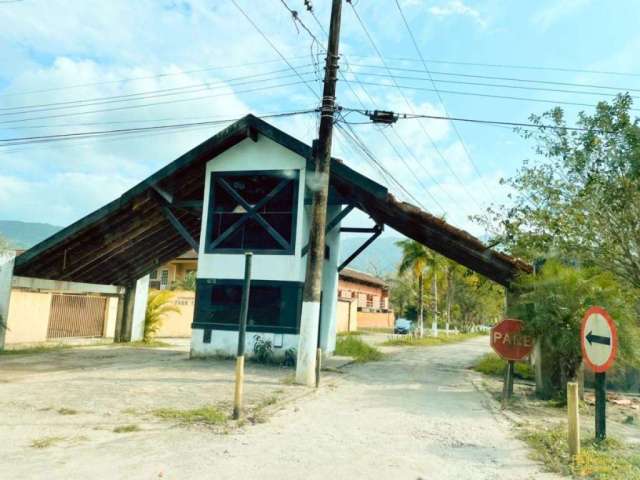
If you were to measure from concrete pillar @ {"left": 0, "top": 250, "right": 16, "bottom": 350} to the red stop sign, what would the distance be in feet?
47.7

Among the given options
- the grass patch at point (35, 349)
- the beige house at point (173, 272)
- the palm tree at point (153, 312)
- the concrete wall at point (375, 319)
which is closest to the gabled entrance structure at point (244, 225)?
the grass patch at point (35, 349)

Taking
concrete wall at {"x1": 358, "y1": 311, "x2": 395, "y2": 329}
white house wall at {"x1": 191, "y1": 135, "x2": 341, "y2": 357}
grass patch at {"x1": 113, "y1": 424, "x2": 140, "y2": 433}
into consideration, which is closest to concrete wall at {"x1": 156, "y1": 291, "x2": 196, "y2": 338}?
white house wall at {"x1": 191, "y1": 135, "x2": 341, "y2": 357}

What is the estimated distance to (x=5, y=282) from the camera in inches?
635

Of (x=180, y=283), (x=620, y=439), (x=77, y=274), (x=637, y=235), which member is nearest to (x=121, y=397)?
(x=620, y=439)

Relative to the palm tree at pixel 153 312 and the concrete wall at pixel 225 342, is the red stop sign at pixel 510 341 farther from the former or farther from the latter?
the palm tree at pixel 153 312

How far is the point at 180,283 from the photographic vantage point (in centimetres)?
3834

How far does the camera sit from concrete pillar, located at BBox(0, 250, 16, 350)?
634 inches

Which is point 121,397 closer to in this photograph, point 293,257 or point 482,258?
point 293,257

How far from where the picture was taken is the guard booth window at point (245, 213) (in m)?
16.2

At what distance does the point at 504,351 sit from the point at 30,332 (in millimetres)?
16873

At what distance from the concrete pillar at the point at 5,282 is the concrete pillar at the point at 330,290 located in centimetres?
1007

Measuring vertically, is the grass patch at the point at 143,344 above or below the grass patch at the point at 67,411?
below

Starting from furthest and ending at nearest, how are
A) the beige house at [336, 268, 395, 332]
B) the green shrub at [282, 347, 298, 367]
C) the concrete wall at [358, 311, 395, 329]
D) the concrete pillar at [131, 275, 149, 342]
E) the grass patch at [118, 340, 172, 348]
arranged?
the concrete wall at [358, 311, 395, 329], the beige house at [336, 268, 395, 332], the concrete pillar at [131, 275, 149, 342], the grass patch at [118, 340, 172, 348], the green shrub at [282, 347, 298, 367]

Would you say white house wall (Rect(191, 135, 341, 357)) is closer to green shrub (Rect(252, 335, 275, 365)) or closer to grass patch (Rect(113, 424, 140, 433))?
green shrub (Rect(252, 335, 275, 365))
